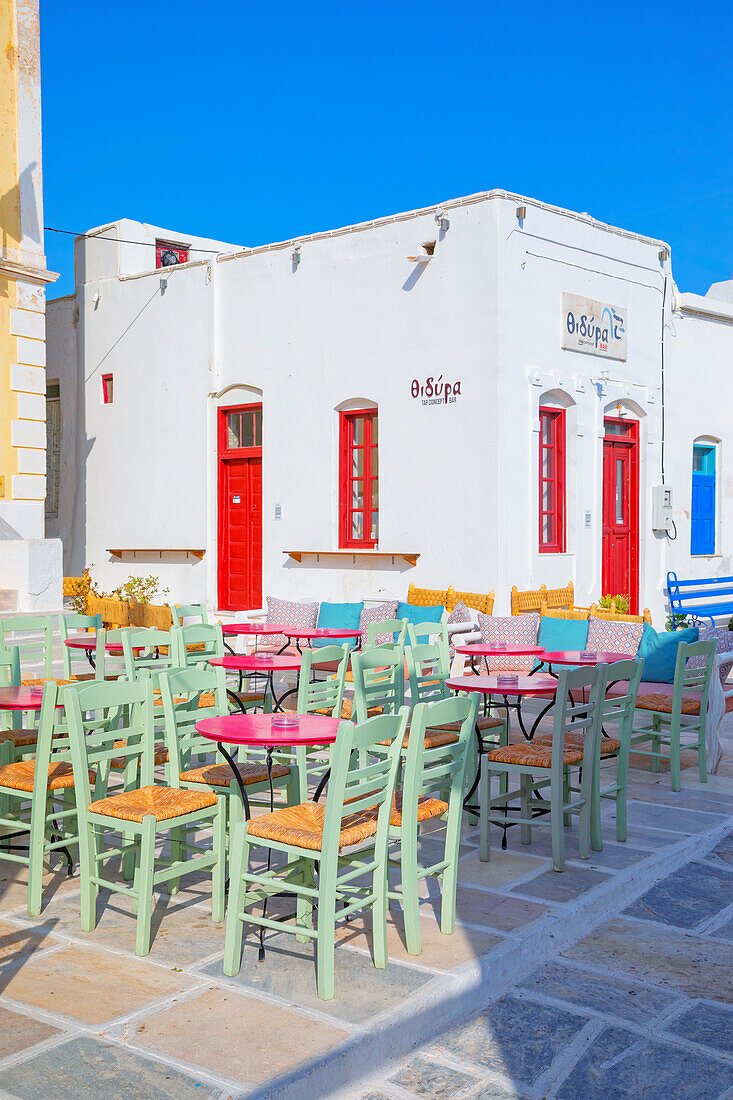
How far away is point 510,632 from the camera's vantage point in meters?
10.0

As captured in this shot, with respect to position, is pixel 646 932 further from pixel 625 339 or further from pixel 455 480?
pixel 625 339

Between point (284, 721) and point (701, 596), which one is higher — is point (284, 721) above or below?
below

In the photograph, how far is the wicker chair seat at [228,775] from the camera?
4.64 meters

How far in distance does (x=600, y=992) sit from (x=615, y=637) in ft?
18.4

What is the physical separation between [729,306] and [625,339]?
2997 mm

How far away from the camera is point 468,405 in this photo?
39.9 ft

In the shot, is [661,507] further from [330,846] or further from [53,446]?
[330,846]

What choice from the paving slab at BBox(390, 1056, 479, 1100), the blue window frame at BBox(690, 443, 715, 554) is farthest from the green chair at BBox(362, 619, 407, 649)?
the blue window frame at BBox(690, 443, 715, 554)

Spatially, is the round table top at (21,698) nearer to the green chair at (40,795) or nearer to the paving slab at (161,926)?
the green chair at (40,795)

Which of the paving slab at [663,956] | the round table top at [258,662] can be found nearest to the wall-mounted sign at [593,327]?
the round table top at [258,662]

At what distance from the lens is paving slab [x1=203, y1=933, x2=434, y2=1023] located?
11.6ft

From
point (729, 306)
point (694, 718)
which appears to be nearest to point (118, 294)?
point (729, 306)

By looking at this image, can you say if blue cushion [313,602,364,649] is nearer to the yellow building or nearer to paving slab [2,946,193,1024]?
the yellow building

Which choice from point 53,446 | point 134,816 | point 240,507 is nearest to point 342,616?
point 240,507
